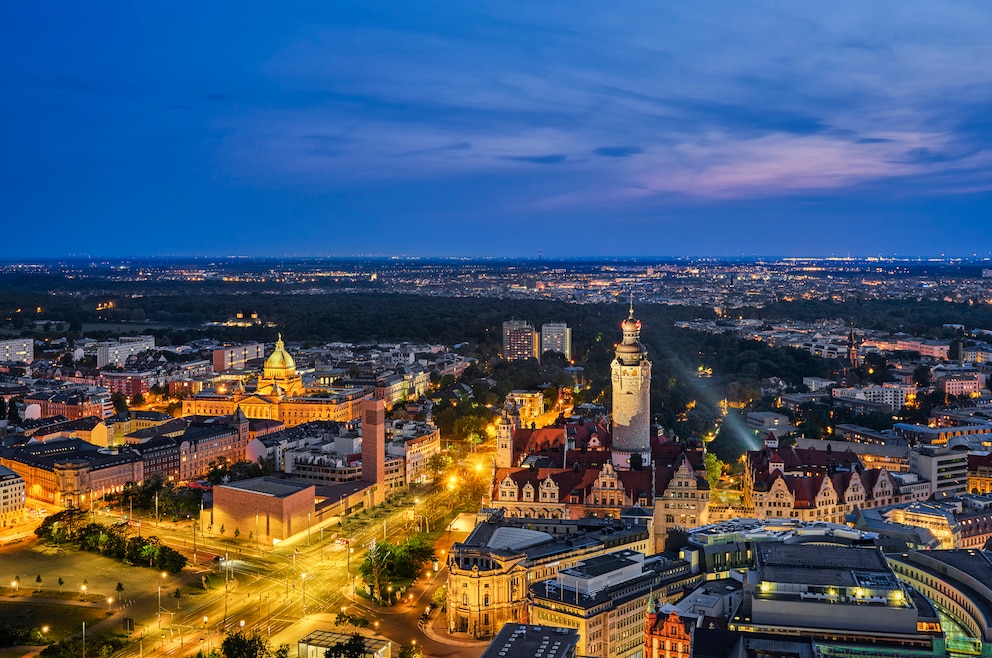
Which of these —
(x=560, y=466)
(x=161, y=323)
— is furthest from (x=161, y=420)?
(x=161, y=323)

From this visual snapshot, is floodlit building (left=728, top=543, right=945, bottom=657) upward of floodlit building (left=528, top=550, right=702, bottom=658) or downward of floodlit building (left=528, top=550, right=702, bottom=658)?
upward

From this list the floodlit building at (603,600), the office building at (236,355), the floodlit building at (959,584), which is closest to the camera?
the floodlit building at (959,584)

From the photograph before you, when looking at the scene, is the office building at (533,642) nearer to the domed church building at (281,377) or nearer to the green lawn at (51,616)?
the green lawn at (51,616)

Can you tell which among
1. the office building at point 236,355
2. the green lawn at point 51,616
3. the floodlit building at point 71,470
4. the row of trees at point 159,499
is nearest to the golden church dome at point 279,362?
the office building at point 236,355

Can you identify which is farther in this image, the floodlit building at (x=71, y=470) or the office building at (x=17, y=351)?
the office building at (x=17, y=351)

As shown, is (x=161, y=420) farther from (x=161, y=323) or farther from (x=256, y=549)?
(x=161, y=323)

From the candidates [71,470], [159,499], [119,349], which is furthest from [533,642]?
[119,349]

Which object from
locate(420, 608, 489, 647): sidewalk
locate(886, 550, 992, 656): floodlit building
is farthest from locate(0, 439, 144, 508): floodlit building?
locate(886, 550, 992, 656): floodlit building

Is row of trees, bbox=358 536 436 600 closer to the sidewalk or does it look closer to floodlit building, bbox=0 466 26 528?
the sidewalk
